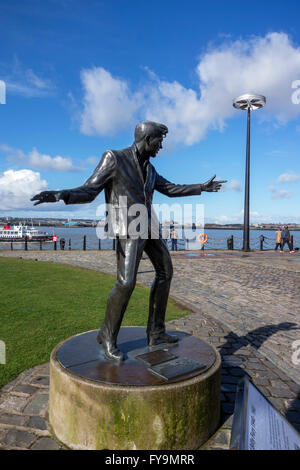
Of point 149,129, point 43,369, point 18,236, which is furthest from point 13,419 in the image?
point 18,236

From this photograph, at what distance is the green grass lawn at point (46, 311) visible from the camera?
4.50 meters

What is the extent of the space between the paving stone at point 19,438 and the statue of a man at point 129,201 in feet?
2.94

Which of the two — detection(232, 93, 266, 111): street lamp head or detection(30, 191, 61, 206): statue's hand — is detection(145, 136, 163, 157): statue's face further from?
detection(232, 93, 266, 111): street lamp head

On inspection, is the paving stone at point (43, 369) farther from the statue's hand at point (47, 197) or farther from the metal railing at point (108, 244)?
Result: the metal railing at point (108, 244)

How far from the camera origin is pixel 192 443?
2666 mm

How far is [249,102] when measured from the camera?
20.8m

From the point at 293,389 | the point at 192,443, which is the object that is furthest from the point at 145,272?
the point at 192,443

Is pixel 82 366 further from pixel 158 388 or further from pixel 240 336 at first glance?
pixel 240 336

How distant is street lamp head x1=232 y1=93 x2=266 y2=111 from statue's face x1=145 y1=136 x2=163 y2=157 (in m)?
19.6

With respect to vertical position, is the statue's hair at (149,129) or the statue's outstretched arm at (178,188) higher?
the statue's hair at (149,129)

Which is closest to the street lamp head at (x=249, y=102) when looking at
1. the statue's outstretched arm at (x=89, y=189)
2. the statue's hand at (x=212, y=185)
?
the statue's hand at (x=212, y=185)

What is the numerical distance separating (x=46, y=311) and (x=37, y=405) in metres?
3.25

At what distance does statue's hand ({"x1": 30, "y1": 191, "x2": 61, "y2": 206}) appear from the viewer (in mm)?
2822

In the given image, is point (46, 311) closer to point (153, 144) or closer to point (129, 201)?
point (129, 201)
